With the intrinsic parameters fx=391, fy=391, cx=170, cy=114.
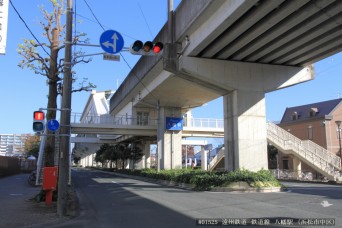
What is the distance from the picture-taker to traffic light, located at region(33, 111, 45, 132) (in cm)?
1234

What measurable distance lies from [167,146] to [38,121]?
28807 mm

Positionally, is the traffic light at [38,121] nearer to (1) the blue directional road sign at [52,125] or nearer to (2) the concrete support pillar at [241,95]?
(1) the blue directional road sign at [52,125]

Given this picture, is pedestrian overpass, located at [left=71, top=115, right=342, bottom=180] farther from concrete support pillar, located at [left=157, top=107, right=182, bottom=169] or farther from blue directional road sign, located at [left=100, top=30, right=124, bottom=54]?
blue directional road sign, located at [left=100, top=30, right=124, bottom=54]

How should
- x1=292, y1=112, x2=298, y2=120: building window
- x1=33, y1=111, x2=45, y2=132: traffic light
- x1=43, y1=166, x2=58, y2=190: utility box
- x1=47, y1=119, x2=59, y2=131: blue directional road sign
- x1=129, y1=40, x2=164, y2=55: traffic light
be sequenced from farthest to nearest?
x1=292, y1=112, x2=298, y2=120: building window → x1=43, y1=166, x2=58, y2=190: utility box → x1=129, y1=40, x2=164, y2=55: traffic light → x1=47, y1=119, x2=59, y2=131: blue directional road sign → x1=33, y1=111, x2=45, y2=132: traffic light

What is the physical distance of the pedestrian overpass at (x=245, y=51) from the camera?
717 inches

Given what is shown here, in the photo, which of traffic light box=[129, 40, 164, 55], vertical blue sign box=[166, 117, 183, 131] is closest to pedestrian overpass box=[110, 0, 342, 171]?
traffic light box=[129, 40, 164, 55]

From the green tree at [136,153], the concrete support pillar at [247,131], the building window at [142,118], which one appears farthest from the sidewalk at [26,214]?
the green tree at [136,153]

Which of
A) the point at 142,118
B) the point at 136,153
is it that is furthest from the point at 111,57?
the point at 136,153

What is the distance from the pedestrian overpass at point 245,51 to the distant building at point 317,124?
1043 inches

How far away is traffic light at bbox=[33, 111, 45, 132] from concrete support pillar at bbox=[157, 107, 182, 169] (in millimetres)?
27370

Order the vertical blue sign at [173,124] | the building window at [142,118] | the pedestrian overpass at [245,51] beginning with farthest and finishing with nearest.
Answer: the building window at [142,118] → the vertical blue sign at [173,124] → the pedestrian overpass at [245,51]

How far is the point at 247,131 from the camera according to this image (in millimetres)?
25094

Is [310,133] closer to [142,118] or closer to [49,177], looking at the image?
[142,118]

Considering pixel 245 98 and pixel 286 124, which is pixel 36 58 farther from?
pixel 286 124
